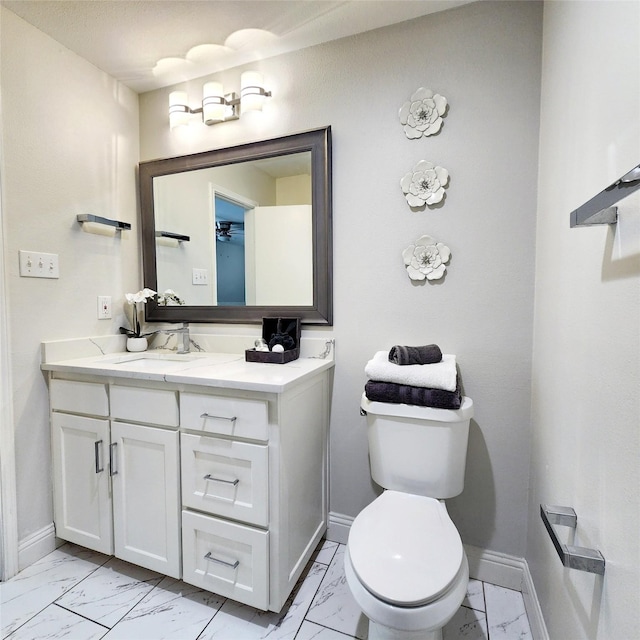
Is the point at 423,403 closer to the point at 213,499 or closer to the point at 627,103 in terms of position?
the point at 213,499

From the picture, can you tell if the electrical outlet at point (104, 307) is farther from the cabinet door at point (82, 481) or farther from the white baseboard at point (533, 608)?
the white baseboard at point (533, 608)

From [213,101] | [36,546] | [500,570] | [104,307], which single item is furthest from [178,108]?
[500,570]

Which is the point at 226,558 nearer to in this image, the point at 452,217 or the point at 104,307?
the point at 104,307

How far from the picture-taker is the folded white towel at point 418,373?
3.85 ft

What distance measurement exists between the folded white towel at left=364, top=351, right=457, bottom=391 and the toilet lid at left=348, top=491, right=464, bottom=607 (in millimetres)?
403

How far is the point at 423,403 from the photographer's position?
120 centimetres

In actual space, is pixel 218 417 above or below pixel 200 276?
below

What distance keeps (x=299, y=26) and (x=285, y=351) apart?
1.39 metres

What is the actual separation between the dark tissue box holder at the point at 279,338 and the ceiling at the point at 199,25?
1.26m

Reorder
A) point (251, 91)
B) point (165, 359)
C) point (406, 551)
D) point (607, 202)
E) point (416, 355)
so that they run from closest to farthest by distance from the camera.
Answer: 1. point (607, 202)
2. point (406, 551)
3. point (416, 355)
4. point (251, 91)
5. point (165, 359)

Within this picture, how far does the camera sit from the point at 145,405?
51.6 inches

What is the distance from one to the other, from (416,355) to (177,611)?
1.29m

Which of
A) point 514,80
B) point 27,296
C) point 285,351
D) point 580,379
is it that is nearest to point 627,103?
point 580,379

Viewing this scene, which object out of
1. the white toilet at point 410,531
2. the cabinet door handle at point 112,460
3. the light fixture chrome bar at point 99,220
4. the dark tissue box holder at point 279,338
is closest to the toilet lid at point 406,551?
the white toilet at point 410,531
